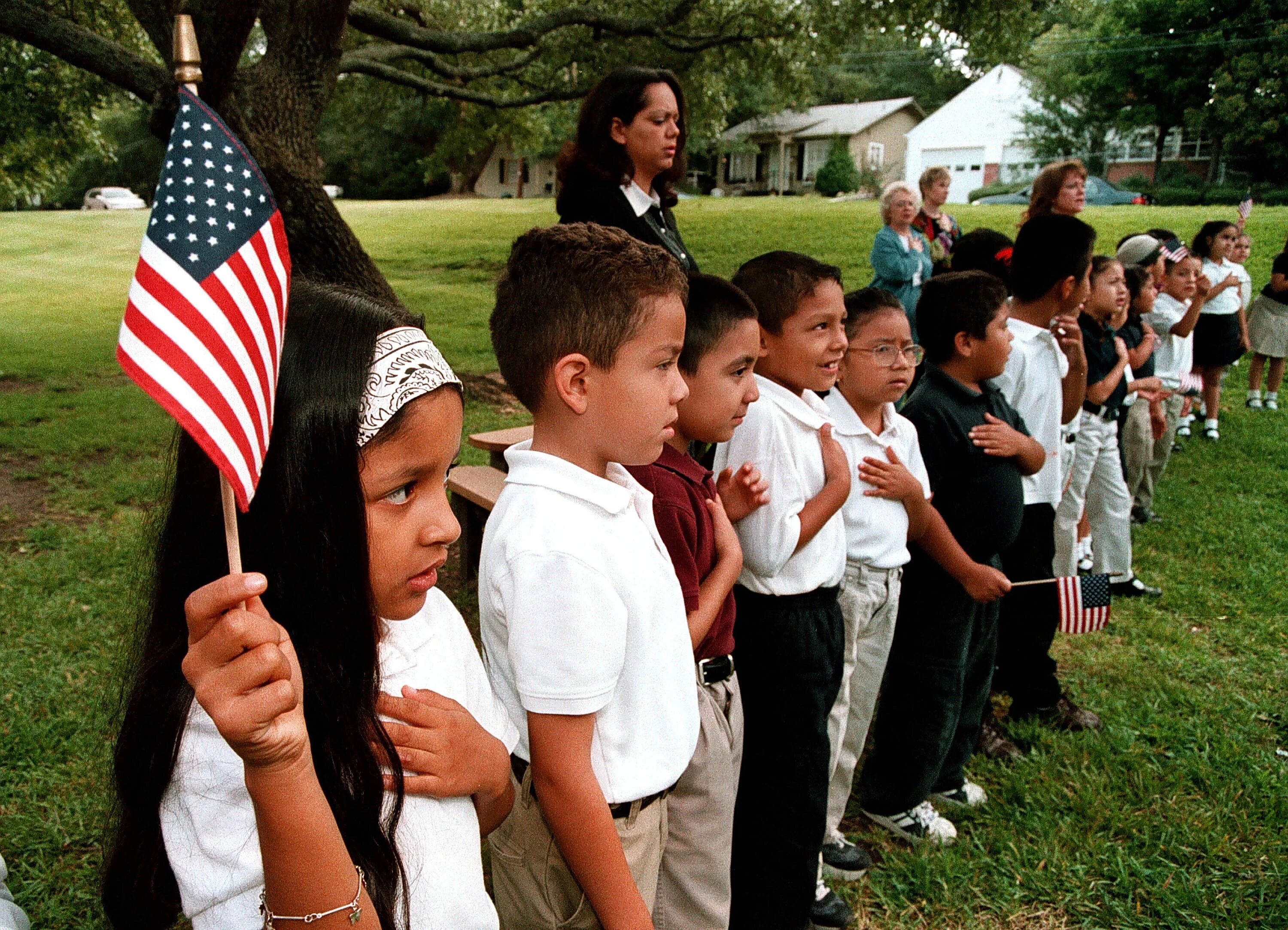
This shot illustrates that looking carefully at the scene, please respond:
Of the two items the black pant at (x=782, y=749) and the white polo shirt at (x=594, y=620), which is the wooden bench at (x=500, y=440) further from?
the white polo shirt at (x=594, y=620)

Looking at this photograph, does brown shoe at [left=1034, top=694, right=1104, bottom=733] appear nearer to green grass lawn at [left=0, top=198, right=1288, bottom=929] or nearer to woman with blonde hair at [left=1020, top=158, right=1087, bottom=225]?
green grass lawn at [left=0, top=198, right=1288, bottom=929]

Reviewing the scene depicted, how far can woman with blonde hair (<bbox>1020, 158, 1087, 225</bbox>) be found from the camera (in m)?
4.87

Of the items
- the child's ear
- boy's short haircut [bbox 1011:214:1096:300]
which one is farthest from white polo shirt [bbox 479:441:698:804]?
boy's short haircut [bbox 1011:214:1096:300]

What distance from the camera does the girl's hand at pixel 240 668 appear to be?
3.14ft

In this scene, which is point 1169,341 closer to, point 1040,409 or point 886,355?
point 1040,409

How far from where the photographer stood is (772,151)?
52.8 metres

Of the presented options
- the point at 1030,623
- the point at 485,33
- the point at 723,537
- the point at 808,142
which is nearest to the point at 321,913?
the point at 723,537

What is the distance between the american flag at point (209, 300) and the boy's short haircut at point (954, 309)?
7.76 ft

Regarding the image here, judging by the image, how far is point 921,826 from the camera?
3.04 m

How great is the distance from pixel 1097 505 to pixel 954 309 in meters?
2.57

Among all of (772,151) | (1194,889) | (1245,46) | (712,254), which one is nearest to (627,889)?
(1194,889)

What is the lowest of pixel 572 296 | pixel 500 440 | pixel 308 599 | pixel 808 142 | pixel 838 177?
pixel 500 440

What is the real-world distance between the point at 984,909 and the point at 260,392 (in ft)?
8.45

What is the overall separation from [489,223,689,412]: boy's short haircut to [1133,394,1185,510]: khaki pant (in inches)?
213
